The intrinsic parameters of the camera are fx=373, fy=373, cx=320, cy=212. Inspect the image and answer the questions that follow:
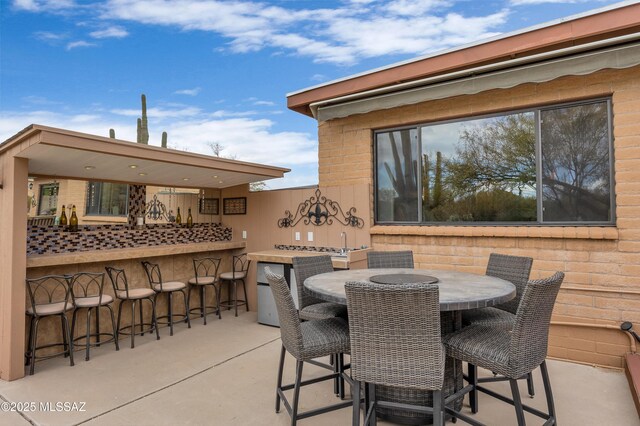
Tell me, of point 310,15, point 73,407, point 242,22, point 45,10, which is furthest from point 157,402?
point 45,10

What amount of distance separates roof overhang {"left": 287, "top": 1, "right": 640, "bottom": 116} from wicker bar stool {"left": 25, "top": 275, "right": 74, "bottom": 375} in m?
3.67

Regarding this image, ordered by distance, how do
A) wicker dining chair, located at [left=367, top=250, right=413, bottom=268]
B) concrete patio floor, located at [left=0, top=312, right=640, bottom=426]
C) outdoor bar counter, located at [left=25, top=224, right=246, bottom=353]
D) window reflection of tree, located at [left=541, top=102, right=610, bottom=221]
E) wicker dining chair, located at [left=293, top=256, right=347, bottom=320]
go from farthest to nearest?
outdoor bar counter, located at [left=25, top=224, right=246, bottom=353]
wicker dining chair, located at [left=367, top=250, right=413, bottom=268]
window reflection of tree, located at [left=541, top=102, right=610, bottom=221]
wicker dining chair, located at [left=293, top=256, right=347, bottom=320]
concrete patio floor, located at [left=0, top=312, right=640, bottom=426]

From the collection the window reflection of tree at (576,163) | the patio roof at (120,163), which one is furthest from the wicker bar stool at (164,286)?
the window reflection of tree at (576,163)

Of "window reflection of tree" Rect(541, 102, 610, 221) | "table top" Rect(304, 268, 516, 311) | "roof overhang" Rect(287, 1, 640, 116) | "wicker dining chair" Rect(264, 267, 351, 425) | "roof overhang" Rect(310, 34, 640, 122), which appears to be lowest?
"wicker dining chair" Rect(264, 267, 351, 425)

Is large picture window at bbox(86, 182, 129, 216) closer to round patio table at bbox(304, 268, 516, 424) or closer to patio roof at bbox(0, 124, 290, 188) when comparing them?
patio roof at bbox(0, 124, 290, 188)

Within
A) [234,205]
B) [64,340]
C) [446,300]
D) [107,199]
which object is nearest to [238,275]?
[234,205]

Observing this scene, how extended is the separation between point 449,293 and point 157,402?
2.32 m

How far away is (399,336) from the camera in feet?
6.33

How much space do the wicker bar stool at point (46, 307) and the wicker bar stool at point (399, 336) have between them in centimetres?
292

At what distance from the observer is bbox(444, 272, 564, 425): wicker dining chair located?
2.02 metres

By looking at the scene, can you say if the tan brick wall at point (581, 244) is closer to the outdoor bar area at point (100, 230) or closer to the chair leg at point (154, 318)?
the outdoor bar area at point (100, 230)

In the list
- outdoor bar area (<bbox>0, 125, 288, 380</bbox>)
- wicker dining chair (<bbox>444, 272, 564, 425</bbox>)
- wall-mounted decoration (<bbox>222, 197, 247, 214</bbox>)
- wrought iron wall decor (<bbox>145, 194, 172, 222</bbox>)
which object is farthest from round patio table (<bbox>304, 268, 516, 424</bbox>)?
wrought iron wall decor (<bbox>145, 194, 172, 222</bbox>)

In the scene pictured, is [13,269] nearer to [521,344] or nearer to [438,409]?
[438,409]

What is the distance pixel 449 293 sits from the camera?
2312 mm
